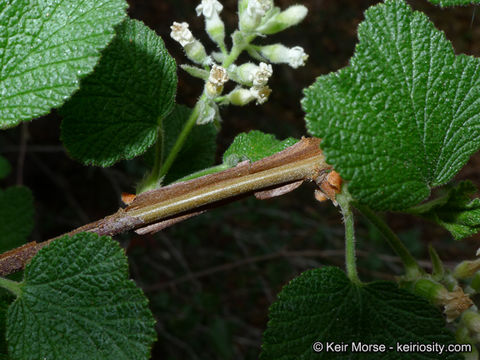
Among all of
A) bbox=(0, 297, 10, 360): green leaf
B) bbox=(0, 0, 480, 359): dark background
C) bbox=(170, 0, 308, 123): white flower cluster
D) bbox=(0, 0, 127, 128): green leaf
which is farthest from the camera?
bbox=(0, 0, 480, 359): dark background

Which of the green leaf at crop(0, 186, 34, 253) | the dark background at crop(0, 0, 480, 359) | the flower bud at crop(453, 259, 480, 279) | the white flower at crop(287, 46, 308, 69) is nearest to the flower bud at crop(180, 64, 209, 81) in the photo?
the white flower at crop(287, 46, 308, 69)

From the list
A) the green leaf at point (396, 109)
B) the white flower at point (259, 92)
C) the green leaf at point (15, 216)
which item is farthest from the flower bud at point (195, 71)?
the green leaf at point (15, 216)

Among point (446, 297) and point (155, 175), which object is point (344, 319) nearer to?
point (446, 297)

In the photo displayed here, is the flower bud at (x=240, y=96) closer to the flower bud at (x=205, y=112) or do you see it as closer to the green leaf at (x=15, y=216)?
the flower bud at (x=205, y=112)

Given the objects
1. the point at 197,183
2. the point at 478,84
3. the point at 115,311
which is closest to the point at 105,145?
the point at 197,183

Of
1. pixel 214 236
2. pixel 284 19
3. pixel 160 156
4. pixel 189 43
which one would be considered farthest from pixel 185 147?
pixel 214 236

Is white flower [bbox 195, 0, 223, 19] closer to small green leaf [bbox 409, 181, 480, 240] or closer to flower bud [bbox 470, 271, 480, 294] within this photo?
small green leaf [bbox 409, 181, 480, 240]
